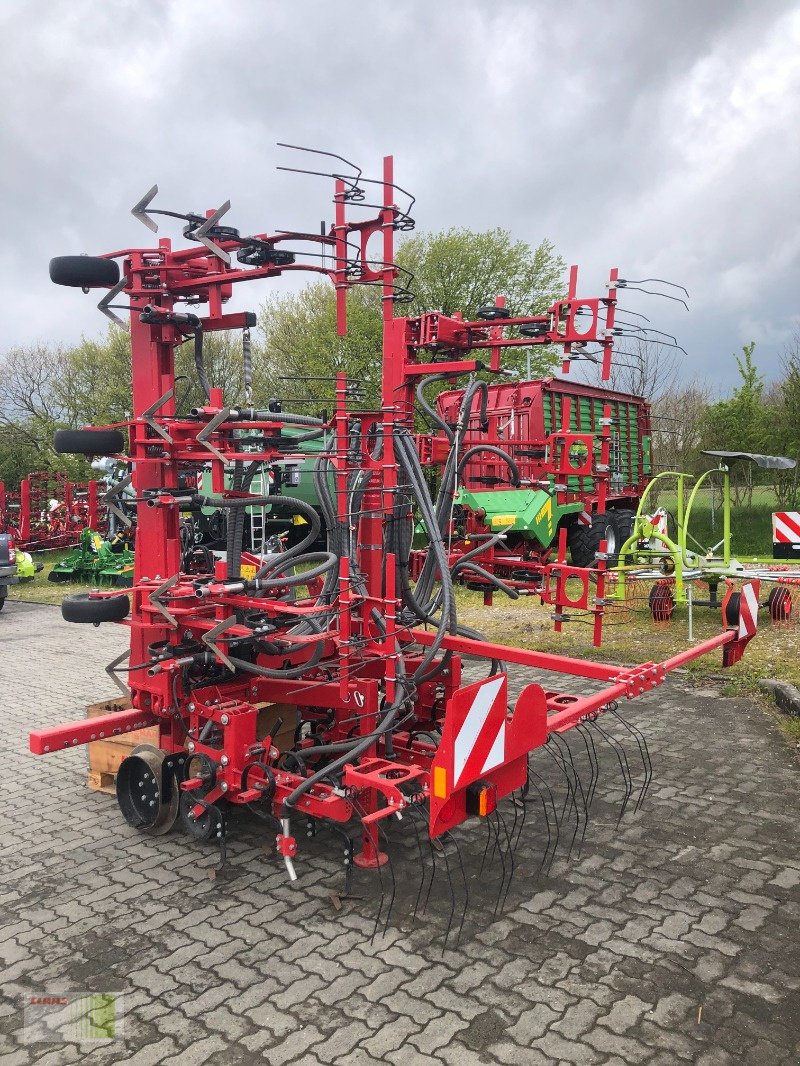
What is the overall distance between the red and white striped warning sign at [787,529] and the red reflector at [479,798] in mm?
7379

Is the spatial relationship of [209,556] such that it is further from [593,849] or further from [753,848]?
[753,848]

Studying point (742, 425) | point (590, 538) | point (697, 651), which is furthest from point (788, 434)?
point (697, 651)

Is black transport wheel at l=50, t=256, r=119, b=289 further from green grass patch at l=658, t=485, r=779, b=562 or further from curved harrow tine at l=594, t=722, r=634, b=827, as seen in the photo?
green grass patch at l=658, t=485, r=779, b=562

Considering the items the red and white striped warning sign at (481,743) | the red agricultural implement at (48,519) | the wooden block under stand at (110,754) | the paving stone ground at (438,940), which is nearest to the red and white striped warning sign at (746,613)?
the paving stone ground at (438,940)

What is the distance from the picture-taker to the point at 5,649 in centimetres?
1009

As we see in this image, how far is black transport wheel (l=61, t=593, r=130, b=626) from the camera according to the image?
4086 mm

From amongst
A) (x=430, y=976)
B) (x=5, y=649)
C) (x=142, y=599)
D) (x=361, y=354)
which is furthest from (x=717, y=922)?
(x=361, y=354)

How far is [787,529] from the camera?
31.1 ft

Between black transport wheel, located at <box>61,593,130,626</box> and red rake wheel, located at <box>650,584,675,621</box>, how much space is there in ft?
23.6

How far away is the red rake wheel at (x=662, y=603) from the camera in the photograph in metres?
9.77

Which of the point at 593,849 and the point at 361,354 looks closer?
the point at 593,849

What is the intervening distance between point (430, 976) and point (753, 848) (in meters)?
1.93

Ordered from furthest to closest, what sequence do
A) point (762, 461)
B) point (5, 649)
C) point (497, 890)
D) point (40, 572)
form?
point (40, 572) → point (5, 649) → point (762, 461) → point (497, 890)

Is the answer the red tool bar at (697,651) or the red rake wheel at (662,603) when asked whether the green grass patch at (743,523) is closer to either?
the red rake wheel at (662,603)
